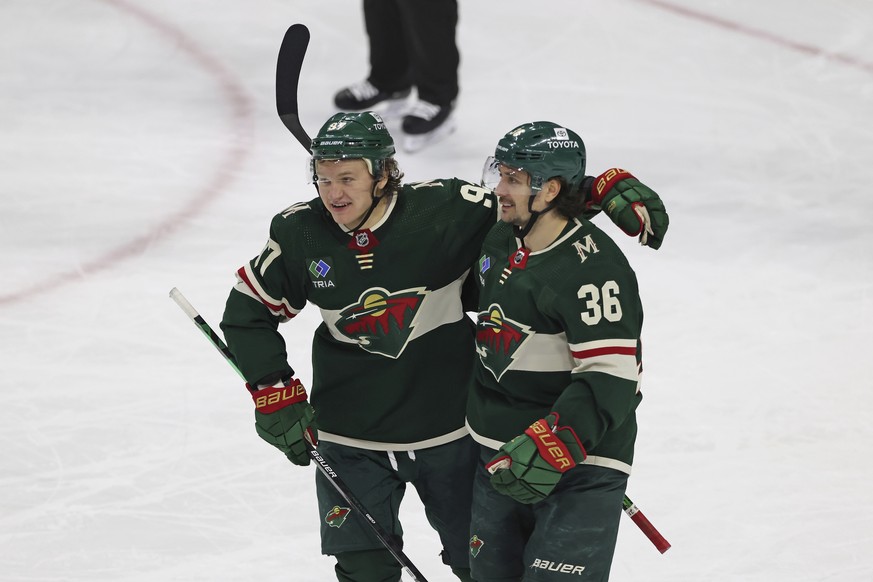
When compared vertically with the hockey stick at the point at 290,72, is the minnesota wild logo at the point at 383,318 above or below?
below

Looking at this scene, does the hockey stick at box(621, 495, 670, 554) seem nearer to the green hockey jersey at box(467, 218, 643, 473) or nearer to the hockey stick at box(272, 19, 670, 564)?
the green hockey jersey at box(467, 218, 643, 473)

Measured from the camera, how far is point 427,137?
6270 millimetres

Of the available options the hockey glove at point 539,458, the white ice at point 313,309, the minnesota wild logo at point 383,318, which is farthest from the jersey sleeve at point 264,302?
the white ice at point 313,309

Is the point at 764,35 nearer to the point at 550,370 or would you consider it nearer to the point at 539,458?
the point at 550,370

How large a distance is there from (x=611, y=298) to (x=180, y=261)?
306 cm

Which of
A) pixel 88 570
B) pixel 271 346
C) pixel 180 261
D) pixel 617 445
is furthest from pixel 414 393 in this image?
pixel 180 261

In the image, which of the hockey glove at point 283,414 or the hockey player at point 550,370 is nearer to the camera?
the hockey player at point 550,370

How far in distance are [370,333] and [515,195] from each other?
1.64ft

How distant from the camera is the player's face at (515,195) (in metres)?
2.52

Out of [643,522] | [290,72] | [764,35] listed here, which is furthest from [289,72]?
[764,35]

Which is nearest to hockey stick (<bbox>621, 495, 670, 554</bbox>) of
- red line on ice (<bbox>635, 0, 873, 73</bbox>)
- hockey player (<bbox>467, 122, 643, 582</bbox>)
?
hockey player (<bbox>467, 122, 643, 582</bbox>)

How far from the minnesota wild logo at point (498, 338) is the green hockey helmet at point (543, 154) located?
0.86 feet

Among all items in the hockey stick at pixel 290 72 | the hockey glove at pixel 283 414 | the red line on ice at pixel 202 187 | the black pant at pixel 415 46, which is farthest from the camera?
the black pant at pixel 415 46

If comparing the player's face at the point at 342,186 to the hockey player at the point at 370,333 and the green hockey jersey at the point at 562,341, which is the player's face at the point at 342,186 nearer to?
the hockey player at the point at 370,333
